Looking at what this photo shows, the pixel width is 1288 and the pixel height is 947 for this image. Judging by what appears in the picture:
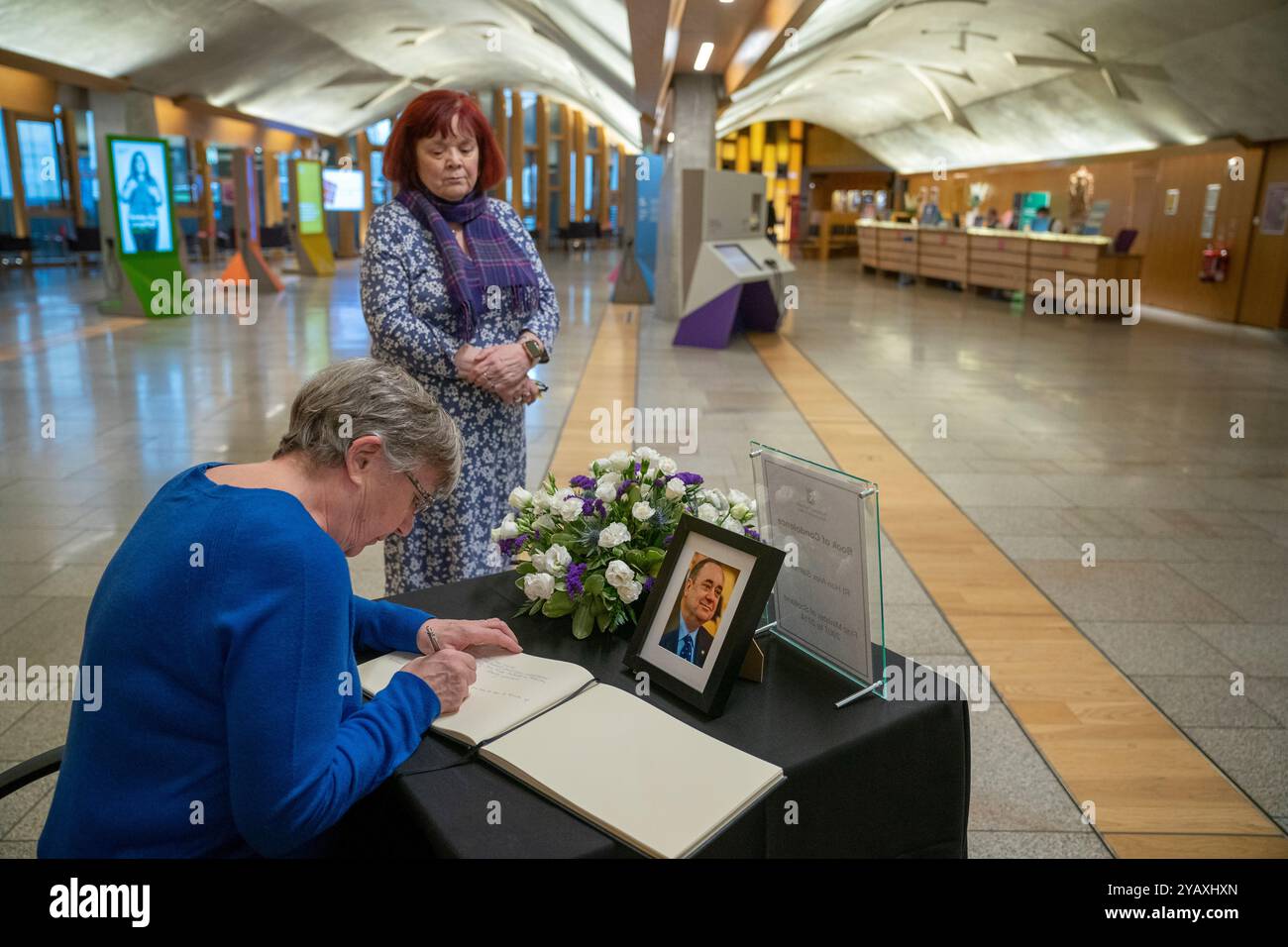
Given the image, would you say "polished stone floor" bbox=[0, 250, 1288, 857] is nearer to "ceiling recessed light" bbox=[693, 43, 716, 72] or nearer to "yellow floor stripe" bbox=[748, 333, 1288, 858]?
"yellow floor stripe" bbox=[748, 333, 1288, 858]

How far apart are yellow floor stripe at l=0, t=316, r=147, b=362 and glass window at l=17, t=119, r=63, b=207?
9180 mm

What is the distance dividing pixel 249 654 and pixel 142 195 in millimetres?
13060

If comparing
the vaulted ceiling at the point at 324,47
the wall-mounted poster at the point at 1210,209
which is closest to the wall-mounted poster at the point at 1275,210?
the wall-mounted poster at the point at 1210,209

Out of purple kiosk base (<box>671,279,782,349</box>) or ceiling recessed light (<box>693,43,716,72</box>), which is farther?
purple kiosk base (<box>671,279,782,349</box>)

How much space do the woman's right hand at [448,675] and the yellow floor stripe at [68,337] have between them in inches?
364

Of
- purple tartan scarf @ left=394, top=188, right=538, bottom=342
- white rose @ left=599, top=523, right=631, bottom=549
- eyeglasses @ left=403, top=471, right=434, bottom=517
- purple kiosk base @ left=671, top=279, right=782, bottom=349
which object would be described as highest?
purple tartan scarf @ left=394, top=188, right=538, bottom=342

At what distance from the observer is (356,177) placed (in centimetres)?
2106

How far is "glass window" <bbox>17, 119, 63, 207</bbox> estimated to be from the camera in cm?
1870

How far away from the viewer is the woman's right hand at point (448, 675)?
57.4 inches

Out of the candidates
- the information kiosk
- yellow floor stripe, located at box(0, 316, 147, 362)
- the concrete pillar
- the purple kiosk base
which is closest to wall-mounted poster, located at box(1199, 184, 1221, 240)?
the information kiosk
